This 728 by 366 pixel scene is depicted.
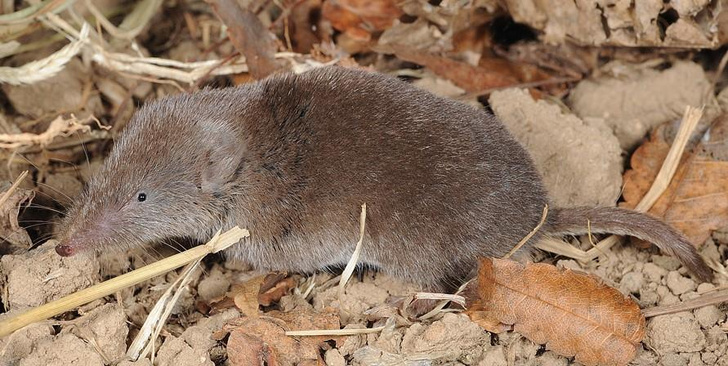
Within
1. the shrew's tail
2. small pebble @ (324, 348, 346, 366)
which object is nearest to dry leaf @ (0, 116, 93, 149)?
small pebble @ (324, 348, 346, 366)

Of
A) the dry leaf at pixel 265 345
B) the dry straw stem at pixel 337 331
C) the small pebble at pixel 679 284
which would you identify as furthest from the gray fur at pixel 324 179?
the small pebble at pixel 679 284

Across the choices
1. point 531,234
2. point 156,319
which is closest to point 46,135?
point 156,319

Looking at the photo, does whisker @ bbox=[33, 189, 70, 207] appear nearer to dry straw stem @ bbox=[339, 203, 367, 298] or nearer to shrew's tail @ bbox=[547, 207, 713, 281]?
dry straw stem @ bbox=[339, 203, 367, 298]

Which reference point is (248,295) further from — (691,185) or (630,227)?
(691,185)

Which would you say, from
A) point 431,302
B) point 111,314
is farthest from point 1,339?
point 431,302

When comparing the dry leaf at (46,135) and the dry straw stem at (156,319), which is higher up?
the dry leaf at (46,135)

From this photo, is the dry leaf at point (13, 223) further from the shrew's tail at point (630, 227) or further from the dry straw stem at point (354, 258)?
the shrew's tail at point (630, 227)

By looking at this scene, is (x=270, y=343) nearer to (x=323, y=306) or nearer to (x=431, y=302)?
(x=323, y=306)

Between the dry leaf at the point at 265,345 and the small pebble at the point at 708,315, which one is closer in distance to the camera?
the dry leaf at the point at 265,345
